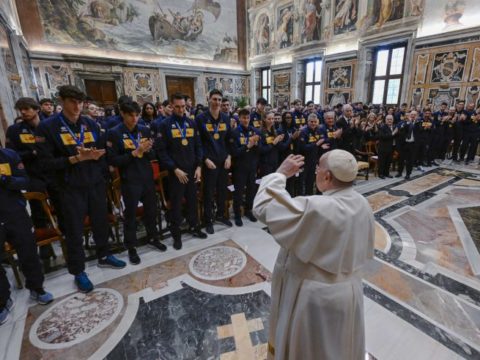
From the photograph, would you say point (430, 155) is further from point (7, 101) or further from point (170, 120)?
point (7, 101)

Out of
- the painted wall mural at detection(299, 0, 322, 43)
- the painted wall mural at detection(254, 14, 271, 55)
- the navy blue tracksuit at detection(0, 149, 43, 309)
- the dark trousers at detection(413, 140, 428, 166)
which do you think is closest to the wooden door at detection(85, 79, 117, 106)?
the painted wall mural at detection(254, 14, 271, 55)

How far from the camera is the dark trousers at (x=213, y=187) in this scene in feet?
12.9

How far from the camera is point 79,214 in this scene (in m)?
2.74

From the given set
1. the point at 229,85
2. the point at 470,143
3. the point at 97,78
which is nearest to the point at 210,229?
the point at 470,143

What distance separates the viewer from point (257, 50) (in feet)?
61.1

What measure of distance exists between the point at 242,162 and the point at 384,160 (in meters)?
4.82

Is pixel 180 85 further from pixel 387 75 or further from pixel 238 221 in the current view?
pixel 238 221

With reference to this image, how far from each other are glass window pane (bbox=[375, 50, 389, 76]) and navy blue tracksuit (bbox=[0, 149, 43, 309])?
14.4 metres

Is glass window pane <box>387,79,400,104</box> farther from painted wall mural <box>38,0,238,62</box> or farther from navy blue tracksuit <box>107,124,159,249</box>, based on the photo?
navy blue tracksuit <box>107,124,159,249</box>

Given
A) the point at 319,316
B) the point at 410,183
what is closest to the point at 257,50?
the point at 410,183

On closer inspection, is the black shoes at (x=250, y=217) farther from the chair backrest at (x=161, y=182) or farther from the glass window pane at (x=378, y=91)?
the glass window pane at (x=378, y=91)

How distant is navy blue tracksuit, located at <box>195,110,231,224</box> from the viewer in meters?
3.86

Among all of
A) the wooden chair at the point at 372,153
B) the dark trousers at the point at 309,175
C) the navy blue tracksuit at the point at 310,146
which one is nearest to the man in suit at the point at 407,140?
the wooden chair at the point at 372,153

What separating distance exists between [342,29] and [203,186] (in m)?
13.4
